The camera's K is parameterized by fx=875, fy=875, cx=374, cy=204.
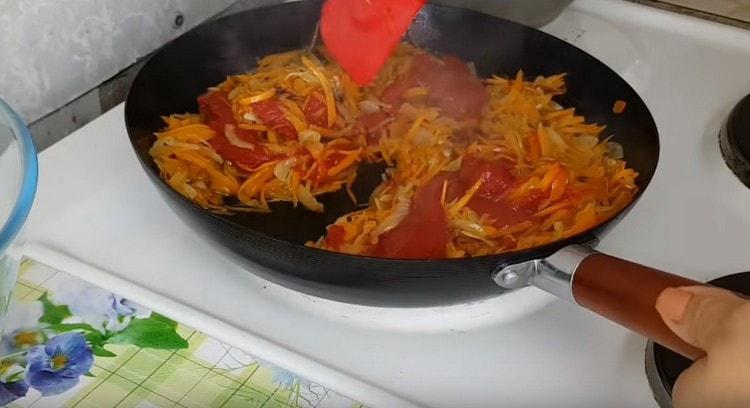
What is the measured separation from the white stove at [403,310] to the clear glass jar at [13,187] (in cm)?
16

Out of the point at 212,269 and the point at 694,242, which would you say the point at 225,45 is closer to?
the point at 212,269

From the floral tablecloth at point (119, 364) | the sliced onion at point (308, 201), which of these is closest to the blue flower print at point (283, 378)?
the floral tablecloth at point (119, 364)

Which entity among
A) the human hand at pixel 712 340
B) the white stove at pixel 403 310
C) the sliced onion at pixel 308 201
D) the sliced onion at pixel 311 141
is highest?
the human hand at pixel 712 340

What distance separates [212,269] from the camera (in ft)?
2.85

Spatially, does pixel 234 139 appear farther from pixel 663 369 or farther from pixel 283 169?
pixel 663 369

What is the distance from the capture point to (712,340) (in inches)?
21.2

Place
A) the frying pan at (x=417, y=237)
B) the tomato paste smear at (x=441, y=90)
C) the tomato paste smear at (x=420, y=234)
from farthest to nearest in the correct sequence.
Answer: the tomato paste smear at (x=441, y=90)
the tomato paste smear at (x=420, y=234)
the frying pan at (x=417, y=237)

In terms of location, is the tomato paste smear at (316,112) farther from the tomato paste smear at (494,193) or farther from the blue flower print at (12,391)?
the blue flower print at (12,391)

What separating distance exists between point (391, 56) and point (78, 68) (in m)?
0.38

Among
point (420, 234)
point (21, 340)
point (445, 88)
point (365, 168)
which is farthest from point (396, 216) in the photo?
point (21, 340)

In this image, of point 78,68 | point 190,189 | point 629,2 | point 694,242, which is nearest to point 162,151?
point 190,189

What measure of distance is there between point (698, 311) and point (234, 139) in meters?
0.56

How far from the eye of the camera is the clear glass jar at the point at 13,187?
1.86 ft

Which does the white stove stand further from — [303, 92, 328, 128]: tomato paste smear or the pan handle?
[303, 92, 328, 128]: tomato paste smear
